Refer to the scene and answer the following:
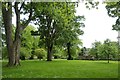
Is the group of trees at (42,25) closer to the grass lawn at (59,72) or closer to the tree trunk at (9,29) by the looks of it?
the tree trunk at (9,29)

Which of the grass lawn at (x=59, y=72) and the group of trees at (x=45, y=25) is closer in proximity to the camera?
the grass lawn at (x=59, y=72)

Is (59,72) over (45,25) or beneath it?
beneath

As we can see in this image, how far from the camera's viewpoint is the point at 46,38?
161ft

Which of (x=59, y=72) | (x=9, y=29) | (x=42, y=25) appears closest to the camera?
(x=59, y=72)

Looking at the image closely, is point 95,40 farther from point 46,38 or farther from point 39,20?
point 39,20

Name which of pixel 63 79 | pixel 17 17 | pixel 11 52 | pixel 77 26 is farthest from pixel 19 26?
pixel 77 26

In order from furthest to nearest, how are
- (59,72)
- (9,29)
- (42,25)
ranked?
(42,25) → (9,29) → (59,72)

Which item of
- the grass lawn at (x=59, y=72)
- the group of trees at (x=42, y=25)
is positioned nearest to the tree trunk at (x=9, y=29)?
the group of trees at (x=42, y=25)

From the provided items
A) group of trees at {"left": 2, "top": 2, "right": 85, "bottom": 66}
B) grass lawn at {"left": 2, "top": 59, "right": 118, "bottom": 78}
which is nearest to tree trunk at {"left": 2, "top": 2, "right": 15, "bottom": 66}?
group of trees at {"left": 2, "top": 2, "right": 85, "bottom": 66}

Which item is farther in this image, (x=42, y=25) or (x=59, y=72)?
(x=42, y=25)

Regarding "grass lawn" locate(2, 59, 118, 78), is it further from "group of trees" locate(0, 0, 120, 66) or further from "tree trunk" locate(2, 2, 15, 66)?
"group of trees" locate(0, 0, 120, 66)

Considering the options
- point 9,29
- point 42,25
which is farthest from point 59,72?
point 42,25

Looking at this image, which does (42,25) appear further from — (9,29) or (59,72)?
(59,72)

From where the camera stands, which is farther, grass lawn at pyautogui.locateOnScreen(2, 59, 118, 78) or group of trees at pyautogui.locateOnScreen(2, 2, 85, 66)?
group of trees at pyautogui.locateOnScreen(2, 2, 85, 66)
